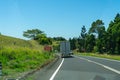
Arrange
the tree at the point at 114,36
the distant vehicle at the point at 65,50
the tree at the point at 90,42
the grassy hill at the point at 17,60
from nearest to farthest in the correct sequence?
the grassy hill at the point at 17,60, the distant vehicle at the point at 65,50, the tree at the point at 114,36, the tree at the point at 90,42

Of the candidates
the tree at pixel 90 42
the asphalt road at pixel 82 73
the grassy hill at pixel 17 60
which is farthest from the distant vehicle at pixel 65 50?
the tree at pixel 90 42

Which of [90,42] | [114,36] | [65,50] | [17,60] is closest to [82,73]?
[17,60]

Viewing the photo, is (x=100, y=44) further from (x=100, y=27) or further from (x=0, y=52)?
(x=0, y=52)

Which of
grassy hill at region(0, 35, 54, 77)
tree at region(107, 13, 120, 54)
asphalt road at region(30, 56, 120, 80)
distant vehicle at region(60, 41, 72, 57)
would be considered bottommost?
asphalt road at region(30, 56, 120, 80)

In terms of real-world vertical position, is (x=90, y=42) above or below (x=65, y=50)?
above

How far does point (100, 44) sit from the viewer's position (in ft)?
385

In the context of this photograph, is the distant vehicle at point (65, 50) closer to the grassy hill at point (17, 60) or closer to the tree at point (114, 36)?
the grassy hill at point (17, 60)

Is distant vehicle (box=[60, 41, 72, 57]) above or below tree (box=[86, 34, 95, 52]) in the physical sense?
below

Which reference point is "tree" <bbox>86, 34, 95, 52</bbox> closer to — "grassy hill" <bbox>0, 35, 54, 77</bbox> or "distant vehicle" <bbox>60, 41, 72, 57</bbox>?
"distant vehicle" <bbox>60, 41, 72, 57</bbox>

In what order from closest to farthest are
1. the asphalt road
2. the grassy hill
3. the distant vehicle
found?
1. the asphalt road
2. the grassy hill
3. the distant vehicle

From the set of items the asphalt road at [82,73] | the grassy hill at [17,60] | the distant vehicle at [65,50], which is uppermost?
the distant vehicle at [65,50]

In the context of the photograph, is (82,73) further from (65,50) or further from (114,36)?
(114,36)

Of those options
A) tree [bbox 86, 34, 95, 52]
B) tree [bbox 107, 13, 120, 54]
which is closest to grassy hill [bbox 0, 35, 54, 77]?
tree [bbox 107, 13, 120, 54]

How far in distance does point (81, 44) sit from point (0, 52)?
453 feet
